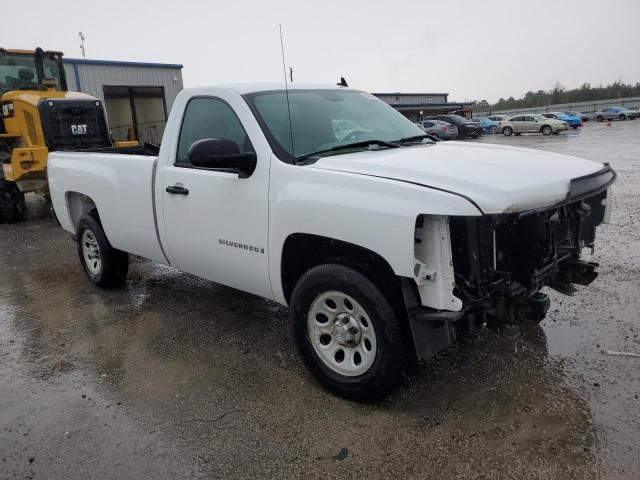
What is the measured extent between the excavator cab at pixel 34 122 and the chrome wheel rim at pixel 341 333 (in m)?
8.35

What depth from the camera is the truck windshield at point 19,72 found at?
1097cm

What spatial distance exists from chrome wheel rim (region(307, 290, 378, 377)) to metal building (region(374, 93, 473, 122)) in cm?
4284

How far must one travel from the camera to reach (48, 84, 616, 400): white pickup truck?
9.04 ft

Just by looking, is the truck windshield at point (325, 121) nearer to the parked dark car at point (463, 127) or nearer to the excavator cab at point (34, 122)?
the excavator cab at point (34, 122)

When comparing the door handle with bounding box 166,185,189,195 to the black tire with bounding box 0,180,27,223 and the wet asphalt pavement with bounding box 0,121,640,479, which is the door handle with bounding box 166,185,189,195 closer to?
the wet asphalt pavement with bounding box 0,121,640,479

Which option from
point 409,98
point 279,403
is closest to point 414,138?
point 279,403

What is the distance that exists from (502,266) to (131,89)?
22.7m

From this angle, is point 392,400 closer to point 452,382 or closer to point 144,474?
point 452,382

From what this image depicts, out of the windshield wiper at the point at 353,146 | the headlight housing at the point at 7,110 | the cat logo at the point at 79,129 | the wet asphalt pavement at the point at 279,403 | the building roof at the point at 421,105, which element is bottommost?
the wet asphalt pavement at the point at 279,403

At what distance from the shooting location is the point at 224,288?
5621mm

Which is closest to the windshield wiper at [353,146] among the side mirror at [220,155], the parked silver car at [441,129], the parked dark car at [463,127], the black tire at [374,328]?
the side mirror at [220,155]

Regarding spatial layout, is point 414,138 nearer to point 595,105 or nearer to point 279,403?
point 279,403

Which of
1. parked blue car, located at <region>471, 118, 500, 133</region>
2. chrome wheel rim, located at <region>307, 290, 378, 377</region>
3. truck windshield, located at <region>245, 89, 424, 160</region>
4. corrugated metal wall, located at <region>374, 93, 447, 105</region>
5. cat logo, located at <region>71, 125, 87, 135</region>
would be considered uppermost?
corrugated metal wall, located at <region>374, 93, 447, 105</region>

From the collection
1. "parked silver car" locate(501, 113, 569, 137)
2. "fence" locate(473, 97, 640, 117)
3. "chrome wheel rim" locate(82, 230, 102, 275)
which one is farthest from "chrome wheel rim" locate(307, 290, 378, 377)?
"fence" locate(473, 97, 640, 117)
